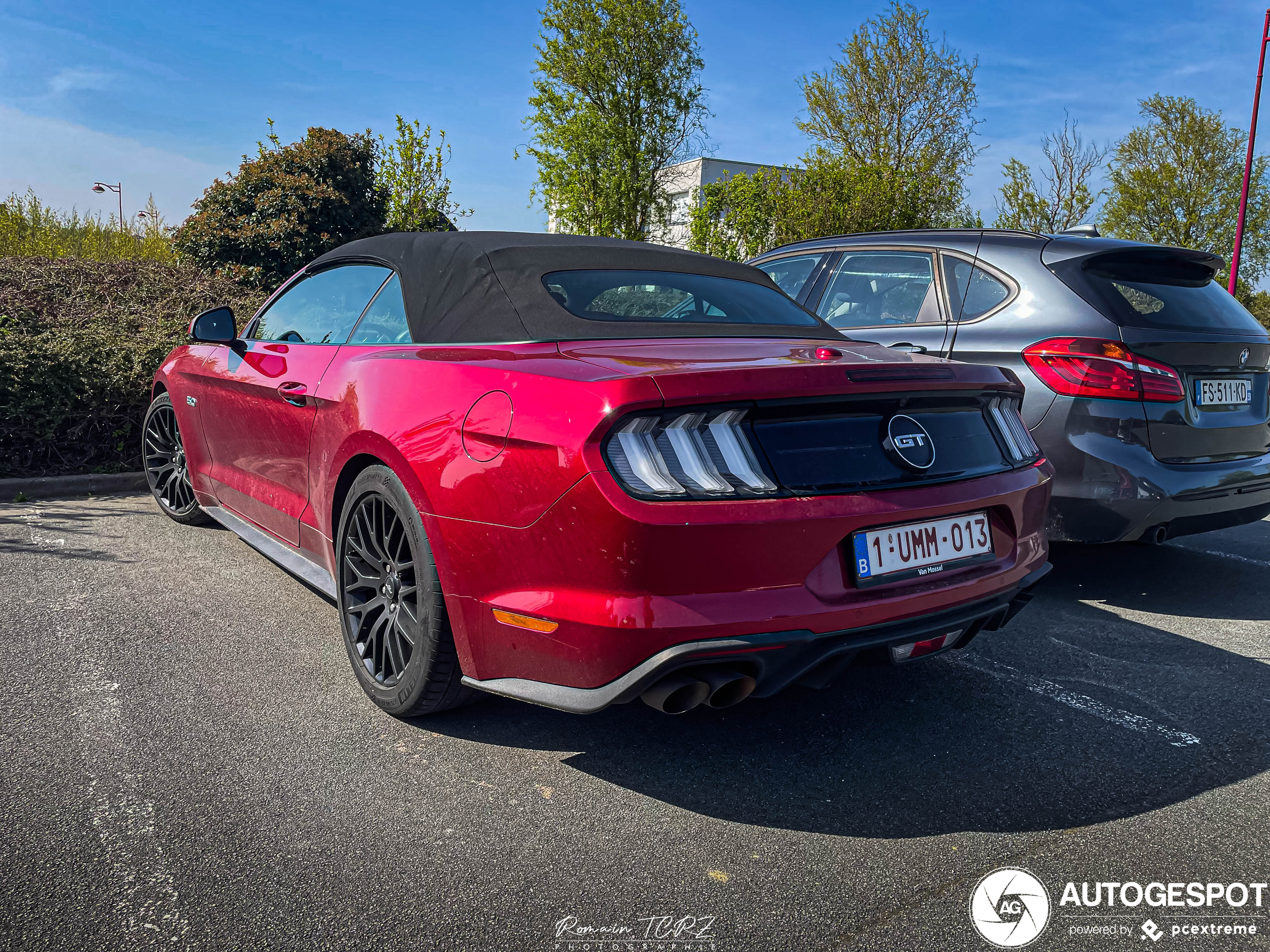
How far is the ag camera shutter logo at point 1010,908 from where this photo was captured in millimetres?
1915

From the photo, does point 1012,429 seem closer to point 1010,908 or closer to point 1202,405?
point 1010,908

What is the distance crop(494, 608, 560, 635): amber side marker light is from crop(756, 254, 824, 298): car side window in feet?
11.8

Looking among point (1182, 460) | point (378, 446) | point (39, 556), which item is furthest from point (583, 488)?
point (39, 556)

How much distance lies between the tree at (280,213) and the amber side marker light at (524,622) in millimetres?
10801

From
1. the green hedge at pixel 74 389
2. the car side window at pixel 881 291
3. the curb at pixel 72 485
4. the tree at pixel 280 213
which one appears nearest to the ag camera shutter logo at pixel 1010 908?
the car side window at pixel 881 291

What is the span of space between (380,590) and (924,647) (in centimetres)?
161

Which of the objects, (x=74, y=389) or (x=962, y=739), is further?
(x=74, y=389)

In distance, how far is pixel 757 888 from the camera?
2.05m

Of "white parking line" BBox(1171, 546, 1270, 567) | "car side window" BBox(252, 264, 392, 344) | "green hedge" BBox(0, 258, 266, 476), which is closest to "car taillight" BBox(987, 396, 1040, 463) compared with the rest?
"car side window" BBox(252, 264, 392, 344)

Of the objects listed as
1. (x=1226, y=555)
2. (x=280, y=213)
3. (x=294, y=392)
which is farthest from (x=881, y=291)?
(x=280, y=213)

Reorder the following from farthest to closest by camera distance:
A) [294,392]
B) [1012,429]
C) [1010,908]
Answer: [294,392]
[1012,429]
[1010,908]

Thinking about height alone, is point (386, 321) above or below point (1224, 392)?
above

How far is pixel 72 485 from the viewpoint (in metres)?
6.22

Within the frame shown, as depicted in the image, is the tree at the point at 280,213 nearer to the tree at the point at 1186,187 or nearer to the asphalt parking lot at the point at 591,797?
the asphalt parking lot at the point at 591,797
